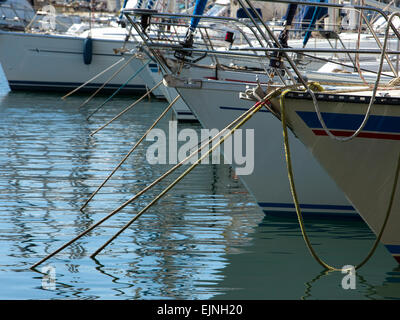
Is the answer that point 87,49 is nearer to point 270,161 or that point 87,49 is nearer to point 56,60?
point 56,60

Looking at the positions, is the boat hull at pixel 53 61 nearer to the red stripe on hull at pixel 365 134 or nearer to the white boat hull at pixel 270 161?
the white boat hull at pixel 270 161

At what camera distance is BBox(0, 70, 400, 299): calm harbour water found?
5863 mm

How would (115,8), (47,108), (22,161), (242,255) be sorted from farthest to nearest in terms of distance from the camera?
(115,8) < (47,108) < (22,161) < (242,255)

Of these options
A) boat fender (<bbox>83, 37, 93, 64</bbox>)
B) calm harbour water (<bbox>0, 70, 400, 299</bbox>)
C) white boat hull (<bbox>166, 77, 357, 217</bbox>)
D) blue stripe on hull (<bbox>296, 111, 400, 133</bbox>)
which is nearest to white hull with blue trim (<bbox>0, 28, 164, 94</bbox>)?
boat fender (<bbox>83, 37, 93, 64</bbox>)

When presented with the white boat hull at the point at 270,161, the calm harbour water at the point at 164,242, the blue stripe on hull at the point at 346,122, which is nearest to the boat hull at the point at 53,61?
the calm harbour water at the point at 164,242

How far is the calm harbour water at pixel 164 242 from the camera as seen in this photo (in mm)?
5863

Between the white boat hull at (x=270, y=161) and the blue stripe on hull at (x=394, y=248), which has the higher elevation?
the white boat hull at (x=270, y=161)

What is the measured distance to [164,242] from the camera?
7223 millimetres

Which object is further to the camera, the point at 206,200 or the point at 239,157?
the point at 206,200

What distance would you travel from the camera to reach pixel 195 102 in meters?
8.12

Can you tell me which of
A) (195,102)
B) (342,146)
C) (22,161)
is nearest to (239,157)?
(195,102)

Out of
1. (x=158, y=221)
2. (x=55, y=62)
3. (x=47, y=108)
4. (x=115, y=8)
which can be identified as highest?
(x=115, y=8)

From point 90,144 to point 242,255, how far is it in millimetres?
7432

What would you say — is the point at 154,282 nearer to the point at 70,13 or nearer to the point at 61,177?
the point at 61,177
